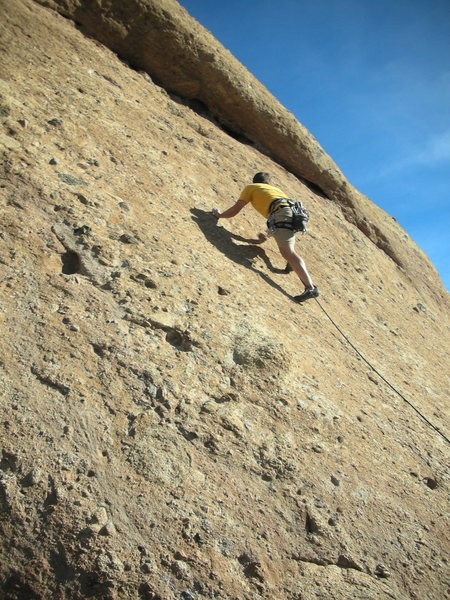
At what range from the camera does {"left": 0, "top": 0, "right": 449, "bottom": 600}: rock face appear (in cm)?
229

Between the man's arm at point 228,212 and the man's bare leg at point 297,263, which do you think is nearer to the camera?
the man's bare leg at point 297,263

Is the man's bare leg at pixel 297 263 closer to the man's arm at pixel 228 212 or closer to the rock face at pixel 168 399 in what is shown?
the rock face at pixel 168 399

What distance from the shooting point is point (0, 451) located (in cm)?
234

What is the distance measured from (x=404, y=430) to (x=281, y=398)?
4.29ft

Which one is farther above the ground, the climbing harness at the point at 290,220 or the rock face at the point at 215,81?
the rock face at the point at 215,81

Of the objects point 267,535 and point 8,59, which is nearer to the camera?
point 267,535

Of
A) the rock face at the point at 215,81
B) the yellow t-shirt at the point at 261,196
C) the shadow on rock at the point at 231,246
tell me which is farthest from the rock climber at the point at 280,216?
the rock face at the point at 215,81

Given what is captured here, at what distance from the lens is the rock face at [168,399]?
2.29 metres

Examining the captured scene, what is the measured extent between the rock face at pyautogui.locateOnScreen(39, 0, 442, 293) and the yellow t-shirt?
254 centimetres

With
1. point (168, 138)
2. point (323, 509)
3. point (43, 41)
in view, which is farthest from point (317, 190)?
point (323, 509)

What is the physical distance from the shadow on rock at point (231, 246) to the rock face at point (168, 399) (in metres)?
0.03

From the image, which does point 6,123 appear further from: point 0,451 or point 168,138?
point 0,451

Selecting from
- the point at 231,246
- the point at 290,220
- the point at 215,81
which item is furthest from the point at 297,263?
the point at 215,81

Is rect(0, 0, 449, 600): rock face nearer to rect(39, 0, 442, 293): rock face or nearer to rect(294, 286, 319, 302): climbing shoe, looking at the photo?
rect(294, 286, 319, 302): climbing shoe
